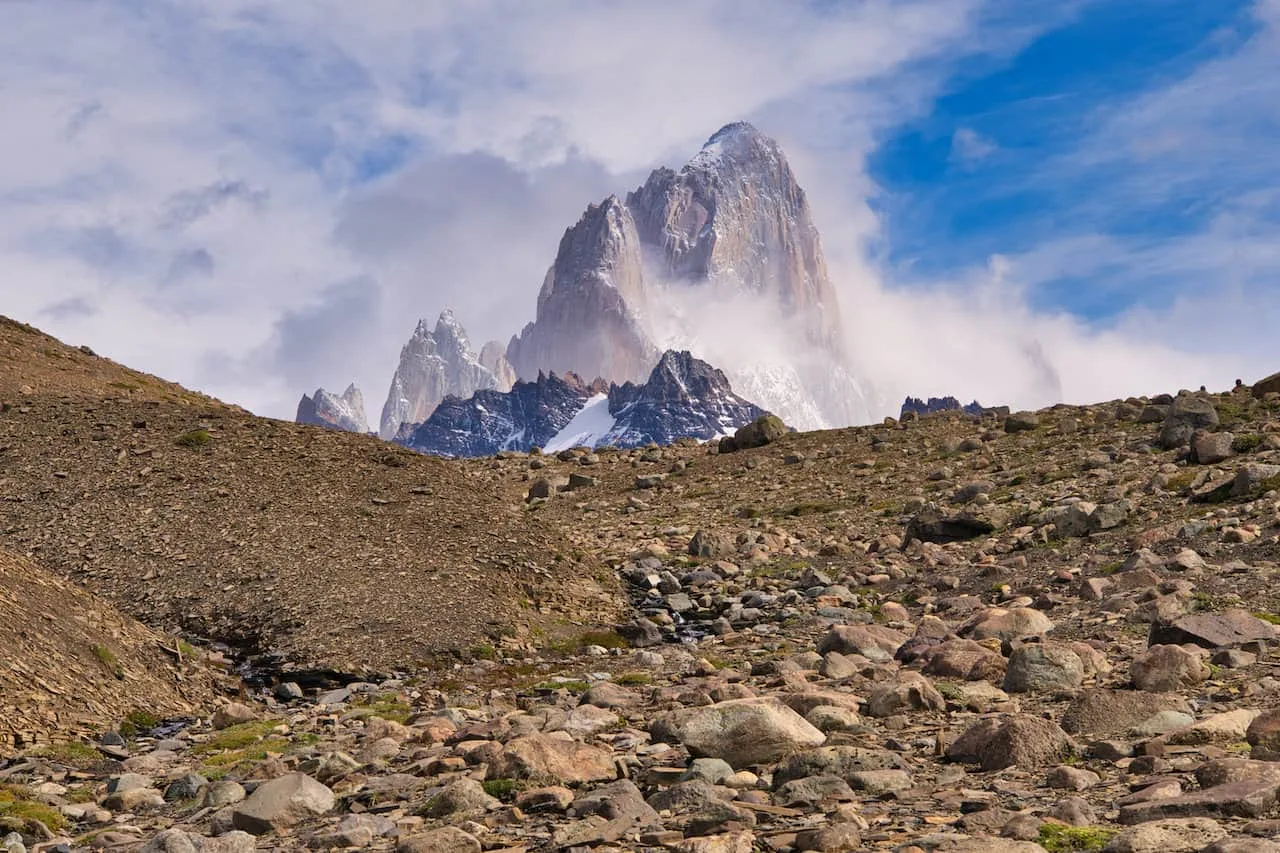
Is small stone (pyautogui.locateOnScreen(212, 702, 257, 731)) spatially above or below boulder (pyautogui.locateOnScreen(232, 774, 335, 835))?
above

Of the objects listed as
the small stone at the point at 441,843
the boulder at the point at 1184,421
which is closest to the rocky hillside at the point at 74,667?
the small stone at the point at 441,843

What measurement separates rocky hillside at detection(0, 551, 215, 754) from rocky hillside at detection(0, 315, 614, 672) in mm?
2901

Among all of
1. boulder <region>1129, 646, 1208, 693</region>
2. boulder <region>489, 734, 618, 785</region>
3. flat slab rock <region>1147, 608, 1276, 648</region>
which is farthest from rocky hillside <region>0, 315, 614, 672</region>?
boulder <region>1129, 646, 1208, 693</region>

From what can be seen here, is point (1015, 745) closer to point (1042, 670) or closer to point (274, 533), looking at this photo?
point (1042, 670)

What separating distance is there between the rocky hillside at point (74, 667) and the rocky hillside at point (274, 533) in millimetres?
2901

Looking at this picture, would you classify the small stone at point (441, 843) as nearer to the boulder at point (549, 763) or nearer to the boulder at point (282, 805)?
the boulder at point (549, 763)

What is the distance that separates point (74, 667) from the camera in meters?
17.2

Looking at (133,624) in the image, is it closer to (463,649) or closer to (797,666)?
(463,649)

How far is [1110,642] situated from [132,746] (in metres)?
14.7

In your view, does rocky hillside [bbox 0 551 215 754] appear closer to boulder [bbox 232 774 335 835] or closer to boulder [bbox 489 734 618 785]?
boulder [bbox 232 774 335 835]

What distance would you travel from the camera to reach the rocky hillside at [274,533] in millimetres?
23250

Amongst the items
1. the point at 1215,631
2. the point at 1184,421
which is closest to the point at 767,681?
the point at 1215,631

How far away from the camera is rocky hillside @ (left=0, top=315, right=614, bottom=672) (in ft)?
76.3

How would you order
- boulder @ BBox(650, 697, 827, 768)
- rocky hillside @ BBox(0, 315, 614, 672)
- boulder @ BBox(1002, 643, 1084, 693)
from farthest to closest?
rocky hillside @ BBox(0, 315, 614, 672)
boulder @ BBox(1002, 643, 1084, 693)
boulder @ BBox(650, 697, 827, 768)
